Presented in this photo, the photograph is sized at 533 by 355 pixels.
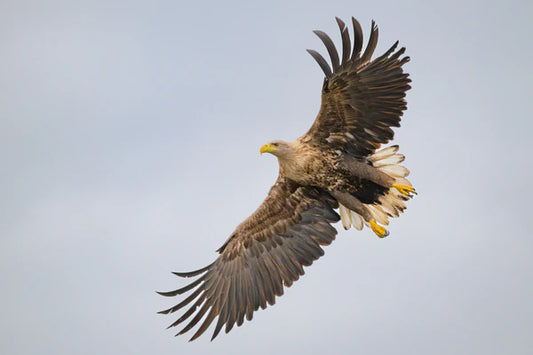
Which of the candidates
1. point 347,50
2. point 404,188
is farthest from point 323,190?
point 347,50

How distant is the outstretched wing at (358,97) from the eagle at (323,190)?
0.01 metres

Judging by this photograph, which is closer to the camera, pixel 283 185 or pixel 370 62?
pixel 370 62

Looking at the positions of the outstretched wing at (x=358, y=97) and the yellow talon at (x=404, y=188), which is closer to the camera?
the outstretched wing at (x=358, y=97)

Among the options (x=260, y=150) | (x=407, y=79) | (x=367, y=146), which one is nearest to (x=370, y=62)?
(x=407, y=79)

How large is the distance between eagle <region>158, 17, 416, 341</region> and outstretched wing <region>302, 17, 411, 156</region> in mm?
15

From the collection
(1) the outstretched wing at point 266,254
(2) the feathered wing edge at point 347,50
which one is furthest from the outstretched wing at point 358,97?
(1) the outstretched wing at point 266,254

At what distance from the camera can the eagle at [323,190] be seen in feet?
37.3

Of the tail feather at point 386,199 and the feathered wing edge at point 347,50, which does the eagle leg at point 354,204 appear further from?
the feathered wing edge at point 347,50

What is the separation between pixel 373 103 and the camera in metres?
11.6

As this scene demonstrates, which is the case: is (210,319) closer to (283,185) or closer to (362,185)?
(283,185)

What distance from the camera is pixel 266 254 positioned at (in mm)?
13258

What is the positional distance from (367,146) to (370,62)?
4.76 feet

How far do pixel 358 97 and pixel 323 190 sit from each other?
192cm

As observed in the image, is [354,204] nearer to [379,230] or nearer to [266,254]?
[379,230]
